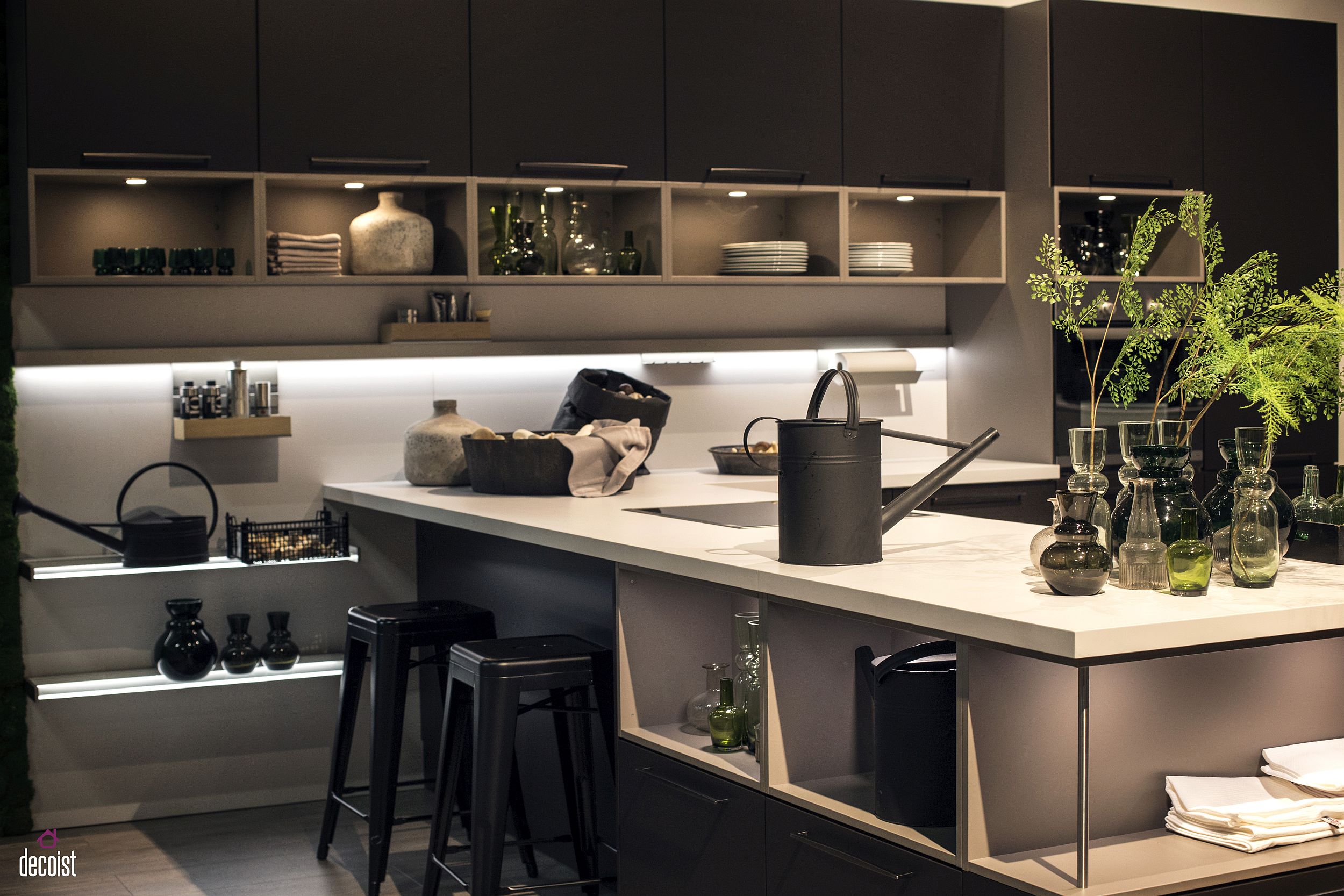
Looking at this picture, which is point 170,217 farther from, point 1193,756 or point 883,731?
point 1193,756


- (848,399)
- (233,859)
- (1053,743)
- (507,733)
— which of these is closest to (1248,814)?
(1053,743)

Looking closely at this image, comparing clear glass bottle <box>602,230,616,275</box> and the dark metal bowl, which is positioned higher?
clear glass bottle <box>602,230,616,275</box>

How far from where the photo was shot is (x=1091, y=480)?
2.26 meters

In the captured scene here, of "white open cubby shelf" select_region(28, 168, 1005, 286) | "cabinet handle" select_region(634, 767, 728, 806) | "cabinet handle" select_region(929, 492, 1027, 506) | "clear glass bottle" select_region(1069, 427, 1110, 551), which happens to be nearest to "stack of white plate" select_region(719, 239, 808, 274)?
"white open cubby shelf" select_region(28, 168, 1005, 286)

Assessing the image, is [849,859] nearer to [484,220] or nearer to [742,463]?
[742,463]

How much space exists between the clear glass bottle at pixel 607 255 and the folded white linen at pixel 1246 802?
10.5 ft

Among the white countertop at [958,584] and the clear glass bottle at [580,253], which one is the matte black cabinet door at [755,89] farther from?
the white countertop at [958,584]

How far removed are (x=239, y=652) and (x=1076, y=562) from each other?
3105 millimetres

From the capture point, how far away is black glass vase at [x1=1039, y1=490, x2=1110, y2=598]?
6.70ft

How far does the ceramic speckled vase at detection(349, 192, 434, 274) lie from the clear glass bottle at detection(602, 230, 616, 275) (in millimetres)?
627

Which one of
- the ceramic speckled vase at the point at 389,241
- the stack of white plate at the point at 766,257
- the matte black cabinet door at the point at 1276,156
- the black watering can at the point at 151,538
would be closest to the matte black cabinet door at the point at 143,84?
the ceramic speckled vase at the point at 389,241

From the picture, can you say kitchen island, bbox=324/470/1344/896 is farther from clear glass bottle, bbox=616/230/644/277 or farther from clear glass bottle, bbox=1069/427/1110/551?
clear glass bottle, bbox=616/230/644/277

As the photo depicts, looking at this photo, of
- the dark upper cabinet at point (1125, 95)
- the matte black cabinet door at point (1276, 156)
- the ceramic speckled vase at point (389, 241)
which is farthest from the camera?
the matte black cabinet door at point (1276, 156)

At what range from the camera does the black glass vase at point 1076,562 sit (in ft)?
6.70
